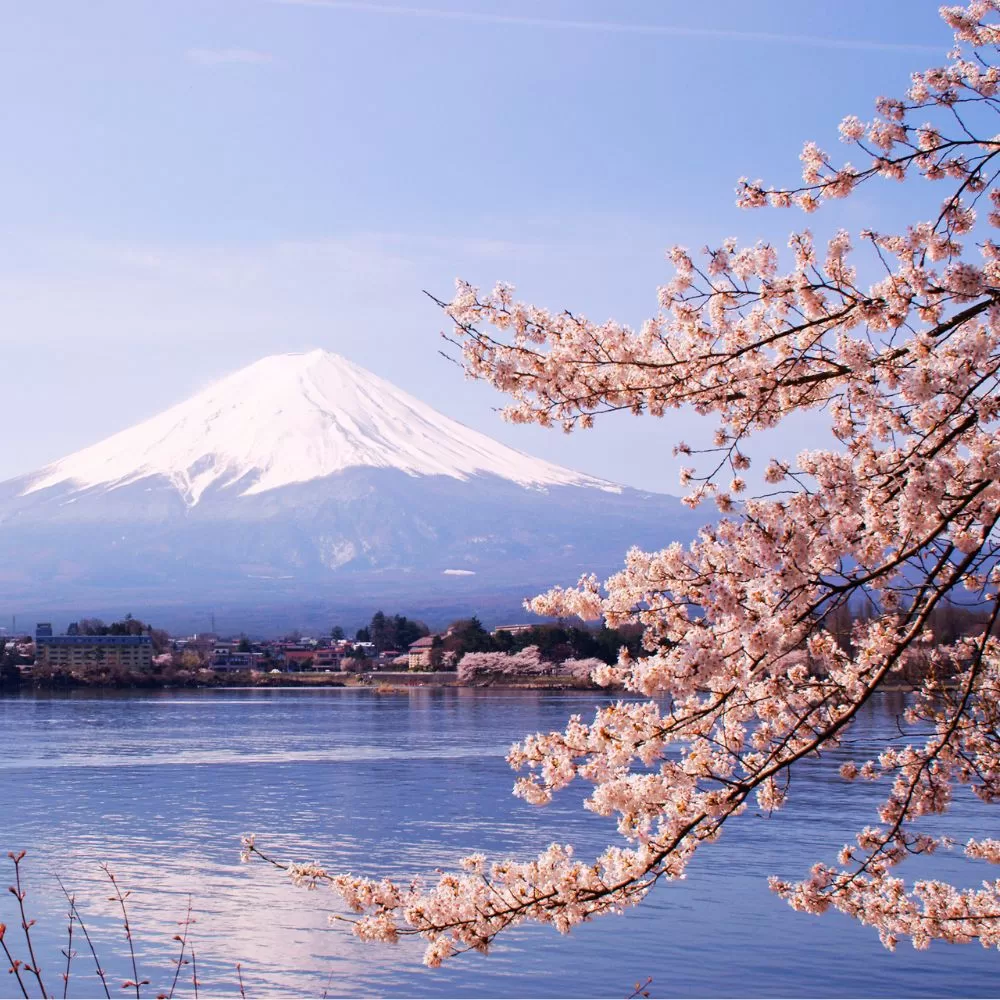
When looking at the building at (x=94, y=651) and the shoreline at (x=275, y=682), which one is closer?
the shoreline at (x=275, y=682)

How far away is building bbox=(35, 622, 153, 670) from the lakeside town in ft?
0.16

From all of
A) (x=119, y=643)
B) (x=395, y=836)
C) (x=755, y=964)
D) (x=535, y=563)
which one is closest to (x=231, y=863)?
(x=395, y=836)

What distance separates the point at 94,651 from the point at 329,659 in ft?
50.0

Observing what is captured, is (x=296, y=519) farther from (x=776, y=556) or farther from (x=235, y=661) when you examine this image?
(x=776, y=556)

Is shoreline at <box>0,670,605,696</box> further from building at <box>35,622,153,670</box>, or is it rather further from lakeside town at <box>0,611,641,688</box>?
building at <box>35,622,153,670</box>

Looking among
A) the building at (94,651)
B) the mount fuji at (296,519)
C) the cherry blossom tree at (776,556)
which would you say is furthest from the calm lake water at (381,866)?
the mount fuji at (296,519)

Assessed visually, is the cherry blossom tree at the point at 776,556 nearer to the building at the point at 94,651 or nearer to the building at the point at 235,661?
the building at the point at 94,651

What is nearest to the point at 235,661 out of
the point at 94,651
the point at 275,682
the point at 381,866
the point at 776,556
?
the point at 94,651

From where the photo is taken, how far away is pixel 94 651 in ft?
209

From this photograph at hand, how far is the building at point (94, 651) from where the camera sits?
61250 millimetres

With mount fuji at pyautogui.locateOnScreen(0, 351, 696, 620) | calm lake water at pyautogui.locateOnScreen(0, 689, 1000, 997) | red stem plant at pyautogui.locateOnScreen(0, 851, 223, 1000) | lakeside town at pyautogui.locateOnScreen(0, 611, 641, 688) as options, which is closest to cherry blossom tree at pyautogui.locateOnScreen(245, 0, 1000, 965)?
red stem plant at pyautogui.locateOnScreen(0, 851, 223, 1000)

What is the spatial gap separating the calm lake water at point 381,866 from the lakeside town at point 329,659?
86.0 ft

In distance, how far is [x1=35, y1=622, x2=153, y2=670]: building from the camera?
61250mm

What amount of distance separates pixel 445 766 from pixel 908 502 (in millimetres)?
18549
